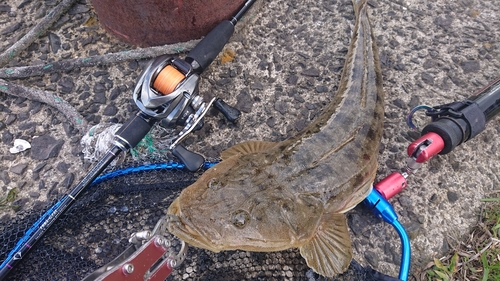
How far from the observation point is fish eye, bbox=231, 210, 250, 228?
6.08 feet

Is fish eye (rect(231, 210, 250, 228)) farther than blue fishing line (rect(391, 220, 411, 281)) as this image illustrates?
No

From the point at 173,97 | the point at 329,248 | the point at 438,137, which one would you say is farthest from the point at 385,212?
the point at 173,97

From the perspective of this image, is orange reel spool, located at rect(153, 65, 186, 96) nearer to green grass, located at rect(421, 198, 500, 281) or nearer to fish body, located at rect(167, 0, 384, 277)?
fish body, located at rect(167, 0, 384, 277)

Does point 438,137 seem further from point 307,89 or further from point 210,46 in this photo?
point 210,46

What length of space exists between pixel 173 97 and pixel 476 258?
2220mm

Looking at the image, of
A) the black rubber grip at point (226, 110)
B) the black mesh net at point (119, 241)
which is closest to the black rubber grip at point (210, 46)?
the black rubber grip at point (226, 110)

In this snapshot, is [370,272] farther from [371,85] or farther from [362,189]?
[371,85]

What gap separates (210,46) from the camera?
104 inches

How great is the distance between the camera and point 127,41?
321 centimetres

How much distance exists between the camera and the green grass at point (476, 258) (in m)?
2.32

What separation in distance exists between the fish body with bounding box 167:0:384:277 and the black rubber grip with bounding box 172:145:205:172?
0.19 metres

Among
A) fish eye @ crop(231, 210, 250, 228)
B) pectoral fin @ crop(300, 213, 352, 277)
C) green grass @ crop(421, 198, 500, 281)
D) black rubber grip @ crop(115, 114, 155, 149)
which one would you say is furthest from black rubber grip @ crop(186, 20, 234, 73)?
green grass @ crop(421, 198, 500, 281)

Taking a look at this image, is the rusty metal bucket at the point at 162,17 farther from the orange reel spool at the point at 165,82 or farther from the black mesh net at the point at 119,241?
the black mesh net at the point at 119,241

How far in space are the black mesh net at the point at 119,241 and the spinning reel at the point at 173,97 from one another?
169mm
